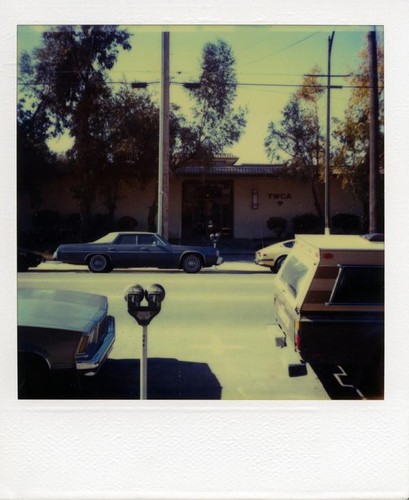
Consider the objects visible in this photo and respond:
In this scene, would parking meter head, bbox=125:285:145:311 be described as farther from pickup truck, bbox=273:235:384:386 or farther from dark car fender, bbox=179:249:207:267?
pickup truck, bbox=273:235:384:386

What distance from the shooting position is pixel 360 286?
5.28 meters

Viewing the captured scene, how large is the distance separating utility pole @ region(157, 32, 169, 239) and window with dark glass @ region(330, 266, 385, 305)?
1774 mm

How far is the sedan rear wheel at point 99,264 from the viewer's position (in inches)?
228

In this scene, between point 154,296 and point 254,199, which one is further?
point 254,199

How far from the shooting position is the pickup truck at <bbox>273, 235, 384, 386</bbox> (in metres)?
5.24

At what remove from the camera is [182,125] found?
593 cm

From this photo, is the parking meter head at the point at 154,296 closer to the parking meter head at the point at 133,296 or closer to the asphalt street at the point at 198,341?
the parking meter head at the point at 133,296

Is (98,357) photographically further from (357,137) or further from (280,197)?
(357,137)

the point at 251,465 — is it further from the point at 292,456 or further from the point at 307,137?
the point at 307,137

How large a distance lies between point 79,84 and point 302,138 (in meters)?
2.09

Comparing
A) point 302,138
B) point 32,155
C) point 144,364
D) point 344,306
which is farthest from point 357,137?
point 32,155

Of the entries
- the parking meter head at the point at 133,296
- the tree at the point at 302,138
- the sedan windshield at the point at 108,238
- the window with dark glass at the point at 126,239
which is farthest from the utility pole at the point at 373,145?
the sedan windshield at the point at 108,238
